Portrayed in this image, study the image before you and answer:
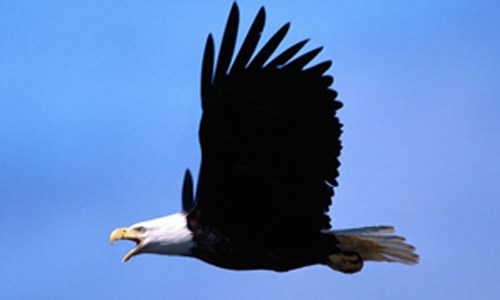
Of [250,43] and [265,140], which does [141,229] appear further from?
[250,43]

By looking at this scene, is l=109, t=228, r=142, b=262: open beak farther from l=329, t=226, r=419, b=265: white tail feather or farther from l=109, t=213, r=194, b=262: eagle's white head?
l=329, t=226, r=419, b=265: white tail feather

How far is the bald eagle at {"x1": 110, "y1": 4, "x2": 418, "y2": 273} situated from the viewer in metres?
7.80

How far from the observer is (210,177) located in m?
8.05

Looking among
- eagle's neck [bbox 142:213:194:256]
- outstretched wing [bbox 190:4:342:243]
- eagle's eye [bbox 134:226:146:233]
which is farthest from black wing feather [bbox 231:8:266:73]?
eagle's eye [bbox 134:226:146:233]

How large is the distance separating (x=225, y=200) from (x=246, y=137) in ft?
1.85

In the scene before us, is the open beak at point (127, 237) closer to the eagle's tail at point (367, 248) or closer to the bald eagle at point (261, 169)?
the bald eagle at point (261, 169)

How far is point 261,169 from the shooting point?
8.03 meters

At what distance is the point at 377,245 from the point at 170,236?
1.74m

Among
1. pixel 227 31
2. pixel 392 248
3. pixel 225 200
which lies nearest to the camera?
pixel 227 31

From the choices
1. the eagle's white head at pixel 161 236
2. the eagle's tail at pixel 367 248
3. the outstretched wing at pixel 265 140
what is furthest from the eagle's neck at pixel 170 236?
the eagle's tail at pixel 367 248

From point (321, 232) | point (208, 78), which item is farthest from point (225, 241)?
point (208, 78)

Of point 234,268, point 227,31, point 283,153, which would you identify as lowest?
point 234,268

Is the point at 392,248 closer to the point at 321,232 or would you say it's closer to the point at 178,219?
the point at 321,232

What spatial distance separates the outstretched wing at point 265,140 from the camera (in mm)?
7777
